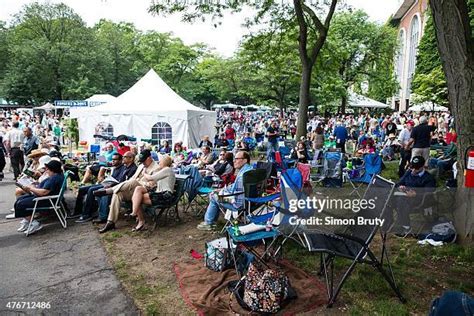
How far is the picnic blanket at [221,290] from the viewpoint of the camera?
131 inches

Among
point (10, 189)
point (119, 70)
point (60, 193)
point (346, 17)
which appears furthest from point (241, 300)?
point (119, 70)

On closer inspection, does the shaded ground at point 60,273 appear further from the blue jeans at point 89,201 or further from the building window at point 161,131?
the building window at point 161,131

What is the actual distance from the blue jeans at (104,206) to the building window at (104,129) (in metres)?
9.87

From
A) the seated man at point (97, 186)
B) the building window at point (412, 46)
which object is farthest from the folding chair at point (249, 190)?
the building window at point (412, 46)

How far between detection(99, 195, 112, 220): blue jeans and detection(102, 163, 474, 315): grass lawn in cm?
53

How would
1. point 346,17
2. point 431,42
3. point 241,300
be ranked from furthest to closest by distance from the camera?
point 431,42 → point 346,17 → point 241,300

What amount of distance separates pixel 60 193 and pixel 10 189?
4418 mm

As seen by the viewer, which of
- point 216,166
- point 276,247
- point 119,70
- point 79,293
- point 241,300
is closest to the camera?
point 241,300

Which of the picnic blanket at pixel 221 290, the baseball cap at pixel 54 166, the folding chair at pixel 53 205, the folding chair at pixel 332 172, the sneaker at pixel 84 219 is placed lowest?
the picnic blanket at pixel 221 290

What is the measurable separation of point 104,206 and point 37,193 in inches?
41.9

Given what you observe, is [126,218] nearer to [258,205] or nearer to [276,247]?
→ [258,205]

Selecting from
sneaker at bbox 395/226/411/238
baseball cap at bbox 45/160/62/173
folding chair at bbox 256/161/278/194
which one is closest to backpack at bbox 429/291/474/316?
sneaker at bbox 395/226/411/238

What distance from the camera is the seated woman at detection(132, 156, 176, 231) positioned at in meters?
5.67

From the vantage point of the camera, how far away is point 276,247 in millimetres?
4637
